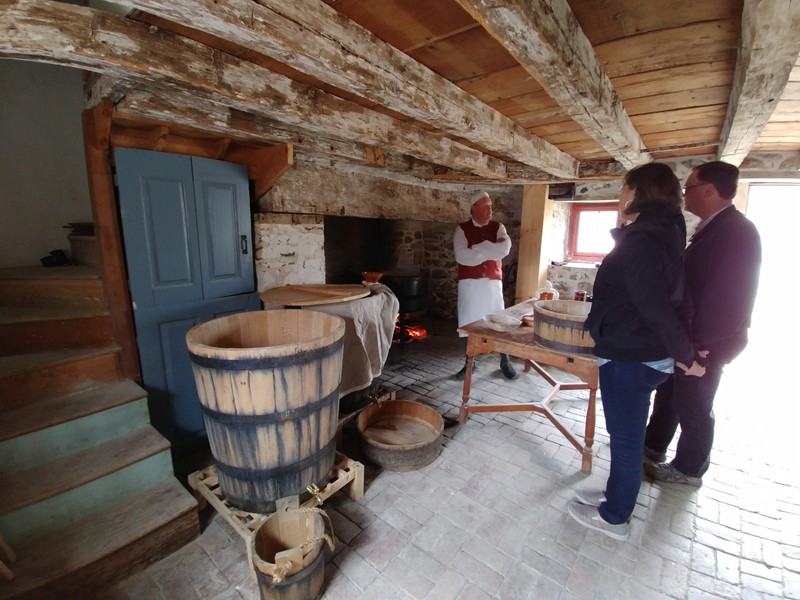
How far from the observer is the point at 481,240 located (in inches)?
149

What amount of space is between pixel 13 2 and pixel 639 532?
3.51 m

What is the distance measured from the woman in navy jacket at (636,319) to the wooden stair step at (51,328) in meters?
2.96

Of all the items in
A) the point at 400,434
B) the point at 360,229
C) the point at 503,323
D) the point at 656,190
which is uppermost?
the point at 656,190

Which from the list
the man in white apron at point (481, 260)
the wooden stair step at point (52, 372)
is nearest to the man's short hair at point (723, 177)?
the man in white apron at point (481, 260)

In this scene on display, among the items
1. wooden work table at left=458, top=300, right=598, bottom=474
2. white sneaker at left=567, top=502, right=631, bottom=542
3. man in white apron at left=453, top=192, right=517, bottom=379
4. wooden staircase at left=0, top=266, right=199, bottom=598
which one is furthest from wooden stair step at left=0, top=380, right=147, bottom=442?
man in white apron at left=453, top=192, right=517, bottom=379

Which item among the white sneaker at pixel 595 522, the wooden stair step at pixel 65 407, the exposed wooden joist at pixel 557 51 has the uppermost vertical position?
the exposed wooden joist at pixel 557 51

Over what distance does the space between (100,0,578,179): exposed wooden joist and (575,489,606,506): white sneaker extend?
7.62 feet

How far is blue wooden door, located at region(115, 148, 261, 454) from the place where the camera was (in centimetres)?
219

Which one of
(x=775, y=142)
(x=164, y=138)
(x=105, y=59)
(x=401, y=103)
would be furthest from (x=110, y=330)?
(x=775, y=142)

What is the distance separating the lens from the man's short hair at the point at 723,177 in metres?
1.97

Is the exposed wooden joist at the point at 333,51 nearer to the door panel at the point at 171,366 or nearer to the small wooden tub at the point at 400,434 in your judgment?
the door panel at the point at 171,366

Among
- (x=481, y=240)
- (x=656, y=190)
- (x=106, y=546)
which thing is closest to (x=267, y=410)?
(x=106, y=546)

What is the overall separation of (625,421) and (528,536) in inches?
32.3

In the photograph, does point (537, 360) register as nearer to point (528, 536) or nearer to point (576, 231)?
point (528, 536)
